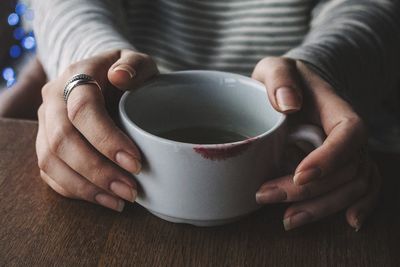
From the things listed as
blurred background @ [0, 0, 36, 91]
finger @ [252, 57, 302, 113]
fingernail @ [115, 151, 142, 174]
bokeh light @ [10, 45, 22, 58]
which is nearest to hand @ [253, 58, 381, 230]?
finger @ [252, 57, 302, 113]

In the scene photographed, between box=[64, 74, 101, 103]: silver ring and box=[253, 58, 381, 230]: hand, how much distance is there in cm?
18

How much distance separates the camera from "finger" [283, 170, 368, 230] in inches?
18.8

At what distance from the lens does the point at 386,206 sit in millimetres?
526

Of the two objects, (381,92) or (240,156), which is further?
(381,92)

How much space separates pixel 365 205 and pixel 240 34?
465 millimetres

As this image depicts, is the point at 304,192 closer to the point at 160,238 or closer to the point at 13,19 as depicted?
the point at 160,238

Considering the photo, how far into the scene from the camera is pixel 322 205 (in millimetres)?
485

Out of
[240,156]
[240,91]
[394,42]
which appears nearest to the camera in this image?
[240,156]

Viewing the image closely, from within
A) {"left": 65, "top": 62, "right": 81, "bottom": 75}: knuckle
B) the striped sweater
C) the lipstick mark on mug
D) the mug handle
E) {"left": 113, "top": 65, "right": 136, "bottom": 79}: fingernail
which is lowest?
the striped sweater

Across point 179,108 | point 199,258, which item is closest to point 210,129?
point 179,108

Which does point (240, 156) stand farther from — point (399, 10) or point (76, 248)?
point (399, 10)

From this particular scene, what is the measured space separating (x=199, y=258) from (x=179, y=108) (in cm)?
17

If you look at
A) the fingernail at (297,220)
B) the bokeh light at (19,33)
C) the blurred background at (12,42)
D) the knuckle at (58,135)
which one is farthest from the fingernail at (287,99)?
the bokeh light at (19,33)

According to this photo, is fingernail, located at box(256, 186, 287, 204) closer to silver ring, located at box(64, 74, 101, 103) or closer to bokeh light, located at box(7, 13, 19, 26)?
silver ring, located at box(64, 74, 101, 103)
